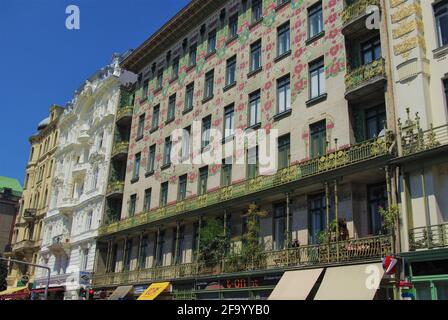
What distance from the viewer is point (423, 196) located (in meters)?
18.2

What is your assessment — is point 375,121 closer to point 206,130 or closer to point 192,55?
point 206,130

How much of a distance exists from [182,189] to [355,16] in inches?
648

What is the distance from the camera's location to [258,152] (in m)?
27.3

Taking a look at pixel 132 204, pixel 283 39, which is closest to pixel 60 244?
pixel 132 204

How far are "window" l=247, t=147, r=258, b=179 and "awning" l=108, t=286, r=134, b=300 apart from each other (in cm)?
1323

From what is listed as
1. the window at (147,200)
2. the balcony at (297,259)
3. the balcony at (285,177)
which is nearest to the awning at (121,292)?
the balcony at (297,259)

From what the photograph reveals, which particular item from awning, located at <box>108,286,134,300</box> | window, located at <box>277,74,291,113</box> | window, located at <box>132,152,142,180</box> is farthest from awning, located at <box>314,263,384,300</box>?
window, located at <box>132,152,142,180</box>

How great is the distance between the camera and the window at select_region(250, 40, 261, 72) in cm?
3020

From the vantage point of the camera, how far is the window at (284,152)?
25578mm

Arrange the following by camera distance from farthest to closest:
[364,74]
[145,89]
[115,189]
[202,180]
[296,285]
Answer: [145,89] → [115,189] → [202,180] → [364,74] → [296,285]

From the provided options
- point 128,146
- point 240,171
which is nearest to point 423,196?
point 240,171

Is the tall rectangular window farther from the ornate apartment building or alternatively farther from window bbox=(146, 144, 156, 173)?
the ornate apartment building
